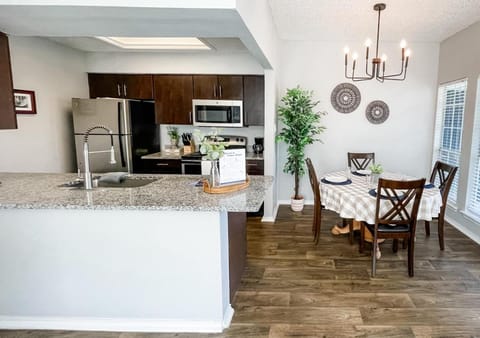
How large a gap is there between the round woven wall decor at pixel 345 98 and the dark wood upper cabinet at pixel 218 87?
1532mm

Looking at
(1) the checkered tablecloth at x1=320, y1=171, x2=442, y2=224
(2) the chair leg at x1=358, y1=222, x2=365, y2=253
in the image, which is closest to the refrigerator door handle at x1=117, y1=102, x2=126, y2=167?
(1) the checkered tablecloth at x1=320, y1=171, x2=442, y2=224

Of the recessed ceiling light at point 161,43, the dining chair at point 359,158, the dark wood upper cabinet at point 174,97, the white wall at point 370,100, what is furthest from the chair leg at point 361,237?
the recessed ceiling light at point 161,43

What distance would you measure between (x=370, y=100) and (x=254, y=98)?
1872mm

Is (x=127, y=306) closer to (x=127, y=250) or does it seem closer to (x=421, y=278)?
(x=127, y=250)

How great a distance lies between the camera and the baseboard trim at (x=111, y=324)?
2.16 meters

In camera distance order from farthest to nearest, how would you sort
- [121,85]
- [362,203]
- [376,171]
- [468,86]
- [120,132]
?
1. [121,85]
2. [120,132]
3. [468,86]
4. [376,171]
5. [362,203]

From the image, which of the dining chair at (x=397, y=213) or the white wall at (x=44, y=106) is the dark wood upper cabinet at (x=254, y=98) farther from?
the white wall at (x=44, y=106)

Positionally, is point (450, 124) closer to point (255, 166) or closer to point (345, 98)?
point (345, 98)

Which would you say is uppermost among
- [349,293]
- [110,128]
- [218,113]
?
[218,113]

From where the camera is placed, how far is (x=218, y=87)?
4.66 meters

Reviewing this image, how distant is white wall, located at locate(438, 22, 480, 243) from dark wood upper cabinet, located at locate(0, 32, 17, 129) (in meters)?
4.89

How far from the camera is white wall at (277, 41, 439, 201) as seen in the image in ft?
15.8

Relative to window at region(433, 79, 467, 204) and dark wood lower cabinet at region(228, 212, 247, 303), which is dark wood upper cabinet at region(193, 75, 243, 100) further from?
window at region(433, 79, 467, 204)

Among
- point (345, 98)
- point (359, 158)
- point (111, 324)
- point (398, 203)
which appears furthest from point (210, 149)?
point (345, 98)
